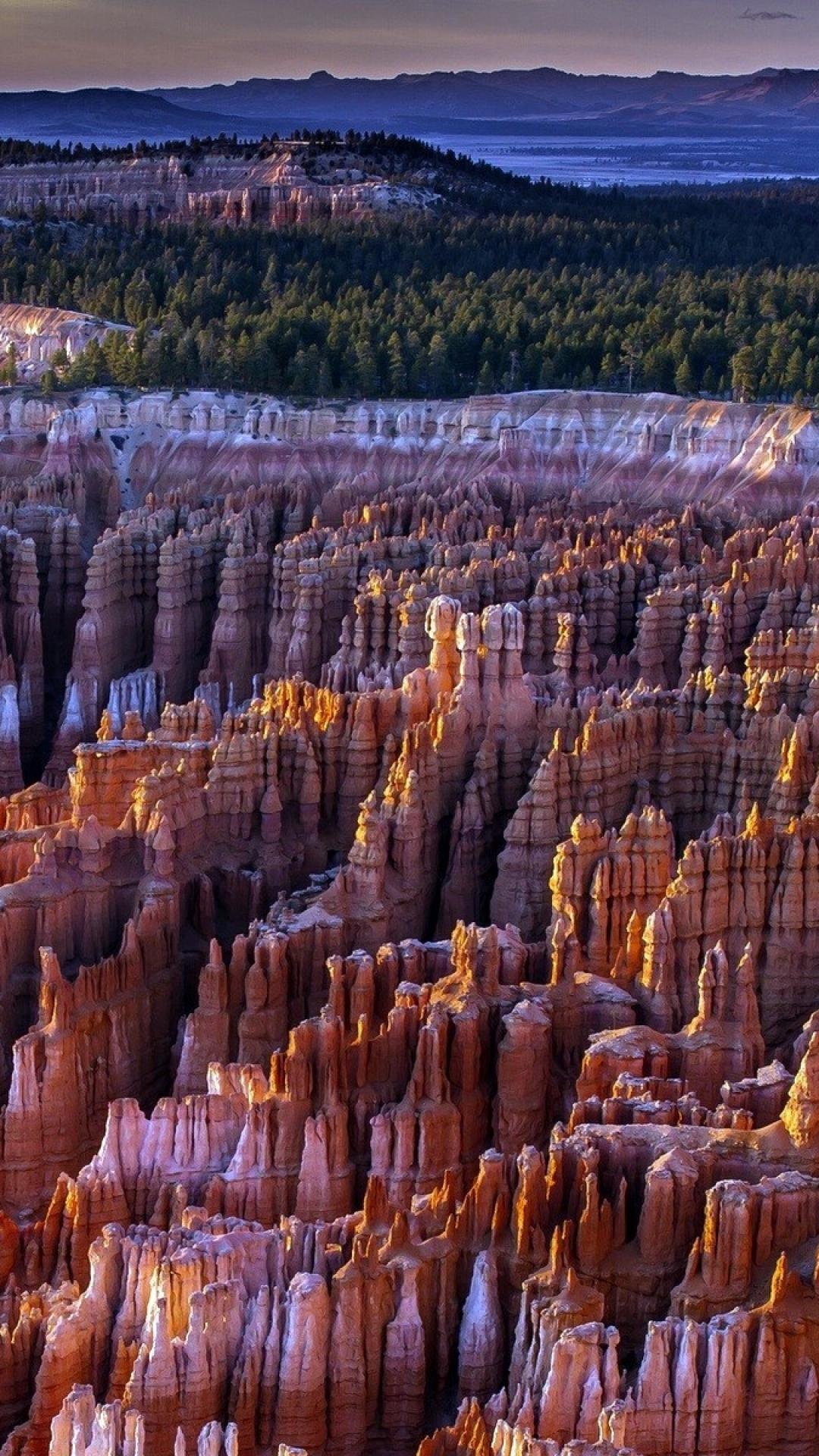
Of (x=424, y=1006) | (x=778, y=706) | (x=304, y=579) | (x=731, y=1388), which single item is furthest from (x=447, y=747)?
(x=731, y=1388)

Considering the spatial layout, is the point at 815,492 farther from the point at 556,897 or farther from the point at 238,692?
the point at 556,897

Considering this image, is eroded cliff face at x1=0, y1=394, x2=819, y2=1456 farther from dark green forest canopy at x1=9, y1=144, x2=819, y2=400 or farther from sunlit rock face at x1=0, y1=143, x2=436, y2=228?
sunlit rock face at x1=0, y1=143, x2=436, y2=228

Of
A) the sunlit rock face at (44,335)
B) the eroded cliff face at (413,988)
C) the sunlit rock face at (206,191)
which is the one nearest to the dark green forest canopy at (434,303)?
the sunlit rock face at (44,335)

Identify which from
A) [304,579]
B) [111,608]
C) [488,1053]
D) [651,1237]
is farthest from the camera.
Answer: [111,608]

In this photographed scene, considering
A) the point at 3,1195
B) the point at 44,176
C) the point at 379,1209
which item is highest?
the point at 44,176

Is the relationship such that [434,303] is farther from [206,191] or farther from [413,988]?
[413,988]

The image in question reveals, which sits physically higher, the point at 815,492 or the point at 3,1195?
the point at 815,492

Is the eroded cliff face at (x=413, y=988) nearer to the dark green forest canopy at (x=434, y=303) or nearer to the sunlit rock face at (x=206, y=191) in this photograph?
the dark green forest canopy at (x=434, y=303)
